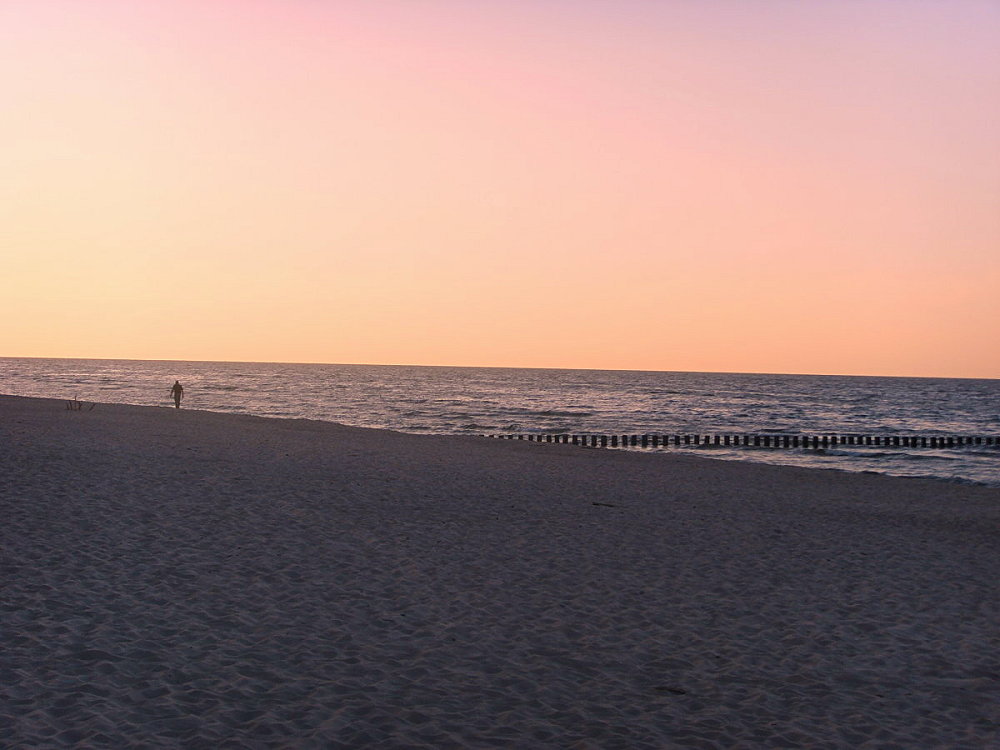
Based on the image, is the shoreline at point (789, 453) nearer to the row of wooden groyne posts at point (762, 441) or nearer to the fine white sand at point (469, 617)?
the row of wooden groyne posts at point (762, 441)

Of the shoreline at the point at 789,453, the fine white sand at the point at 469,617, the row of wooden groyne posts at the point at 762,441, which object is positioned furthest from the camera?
the row of wooden groyne posts at the point at 762,441

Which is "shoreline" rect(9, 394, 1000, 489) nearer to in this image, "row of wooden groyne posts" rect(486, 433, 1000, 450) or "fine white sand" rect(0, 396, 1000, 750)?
"row of wooden groyne posts" rect(486, 433, 1000, 450)

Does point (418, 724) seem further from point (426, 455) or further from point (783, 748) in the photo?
point (426, 455)

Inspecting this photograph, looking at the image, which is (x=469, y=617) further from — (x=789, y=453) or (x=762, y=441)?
(x=762, y=441)

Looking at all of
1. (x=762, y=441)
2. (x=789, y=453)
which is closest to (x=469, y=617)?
(x=789, y=453)

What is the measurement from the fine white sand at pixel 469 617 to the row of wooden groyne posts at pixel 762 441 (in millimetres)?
24783

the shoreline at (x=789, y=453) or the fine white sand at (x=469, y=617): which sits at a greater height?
the fine white sand at (x=469, y=617)

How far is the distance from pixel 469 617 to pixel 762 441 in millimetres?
42548

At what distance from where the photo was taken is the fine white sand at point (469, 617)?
6.66m

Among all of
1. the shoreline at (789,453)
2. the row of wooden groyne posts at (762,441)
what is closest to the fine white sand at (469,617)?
the shoreline at (789,453)

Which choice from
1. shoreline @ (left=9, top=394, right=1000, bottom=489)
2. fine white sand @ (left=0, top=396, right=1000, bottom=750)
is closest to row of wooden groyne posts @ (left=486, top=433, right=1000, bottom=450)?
shoreline @ (left=9, top=394, right=1000, bottom=489)

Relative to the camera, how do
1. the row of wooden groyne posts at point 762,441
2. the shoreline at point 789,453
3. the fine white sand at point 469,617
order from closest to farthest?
the fine white sand at point 469,617
the shoreline at point 789,453
the row of wooden groyne posts at point 762,441

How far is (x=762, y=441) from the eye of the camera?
4875 centimetres

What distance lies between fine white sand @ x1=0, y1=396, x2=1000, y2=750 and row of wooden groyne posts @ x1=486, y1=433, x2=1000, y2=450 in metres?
24.8
